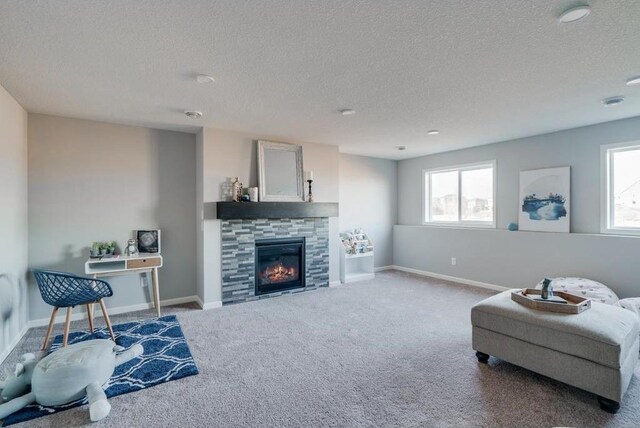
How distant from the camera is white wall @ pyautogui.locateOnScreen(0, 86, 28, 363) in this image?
2.85 m

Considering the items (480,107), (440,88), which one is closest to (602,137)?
(480,107)

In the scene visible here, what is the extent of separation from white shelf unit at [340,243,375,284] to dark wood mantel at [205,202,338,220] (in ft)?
3.02

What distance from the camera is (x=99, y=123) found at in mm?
4004

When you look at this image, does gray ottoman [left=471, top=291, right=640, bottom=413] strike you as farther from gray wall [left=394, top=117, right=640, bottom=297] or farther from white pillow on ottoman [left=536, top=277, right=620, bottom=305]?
gray wall [left=394, top=117, right=640, bottom=297]

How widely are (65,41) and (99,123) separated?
2201 mm

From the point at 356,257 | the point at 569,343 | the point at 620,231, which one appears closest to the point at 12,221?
the point at 356,257

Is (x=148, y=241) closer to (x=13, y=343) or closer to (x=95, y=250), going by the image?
(x=95, y=250)

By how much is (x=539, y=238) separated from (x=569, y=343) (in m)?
2.87

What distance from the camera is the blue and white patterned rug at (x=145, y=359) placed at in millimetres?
2193

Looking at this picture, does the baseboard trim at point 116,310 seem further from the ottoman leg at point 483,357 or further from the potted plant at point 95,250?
the ottoman leg at point 483,357

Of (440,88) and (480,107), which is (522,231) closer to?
(480,107)

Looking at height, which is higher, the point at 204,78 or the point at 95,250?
the point at 204,78

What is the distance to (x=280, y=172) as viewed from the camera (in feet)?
16.0

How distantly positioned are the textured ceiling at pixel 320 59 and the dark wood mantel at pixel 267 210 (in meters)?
1.13
